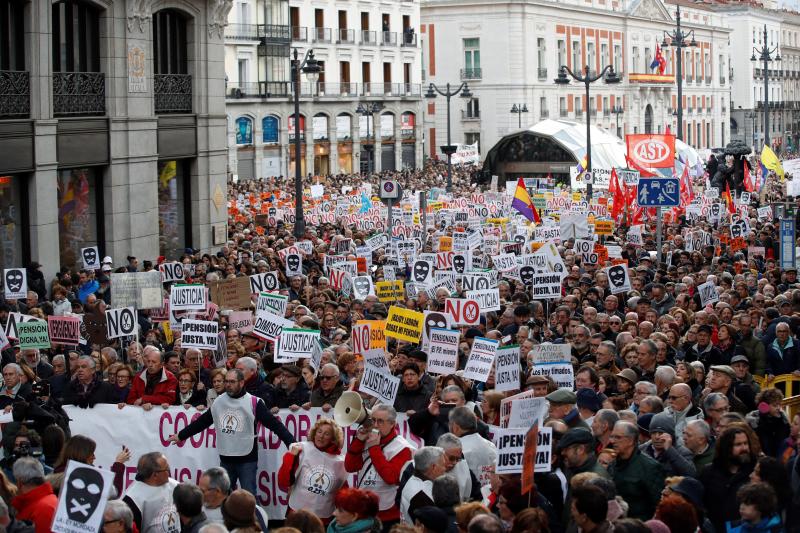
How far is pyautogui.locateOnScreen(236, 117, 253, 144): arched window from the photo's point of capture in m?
63.8

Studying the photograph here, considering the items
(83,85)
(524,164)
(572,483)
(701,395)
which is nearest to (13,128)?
(83,85)

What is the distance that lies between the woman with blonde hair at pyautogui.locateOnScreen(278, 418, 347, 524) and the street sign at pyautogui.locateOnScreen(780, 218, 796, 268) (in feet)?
46.0

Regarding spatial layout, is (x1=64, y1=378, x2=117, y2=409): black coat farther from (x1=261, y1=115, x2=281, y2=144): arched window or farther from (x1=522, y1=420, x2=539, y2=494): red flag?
(x1=261, y1=115, x2=281, y2=144): arched window

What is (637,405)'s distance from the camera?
36.2ft

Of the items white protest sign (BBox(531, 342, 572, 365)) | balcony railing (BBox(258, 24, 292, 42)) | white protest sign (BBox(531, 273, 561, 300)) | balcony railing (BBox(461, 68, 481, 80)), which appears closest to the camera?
white protest sign (BBox(531, 342, 572, 365))

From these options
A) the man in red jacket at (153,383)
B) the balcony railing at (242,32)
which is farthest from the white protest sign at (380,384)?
the balcony railing at (242,32)

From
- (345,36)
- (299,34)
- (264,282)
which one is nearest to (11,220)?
(264,282)

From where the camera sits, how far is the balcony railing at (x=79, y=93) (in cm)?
2516

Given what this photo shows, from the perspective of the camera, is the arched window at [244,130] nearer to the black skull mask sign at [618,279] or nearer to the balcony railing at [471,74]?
the balcony railing at [471,74]

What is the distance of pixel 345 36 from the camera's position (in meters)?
72.7

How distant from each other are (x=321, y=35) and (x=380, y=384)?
6081cm

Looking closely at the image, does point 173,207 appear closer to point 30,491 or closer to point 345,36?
point 30,491

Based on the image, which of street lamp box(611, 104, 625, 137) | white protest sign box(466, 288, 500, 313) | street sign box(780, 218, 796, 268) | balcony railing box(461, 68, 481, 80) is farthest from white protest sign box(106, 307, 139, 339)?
street lamp box(611, 104, 625, 137)

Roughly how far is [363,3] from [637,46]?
107 ft
